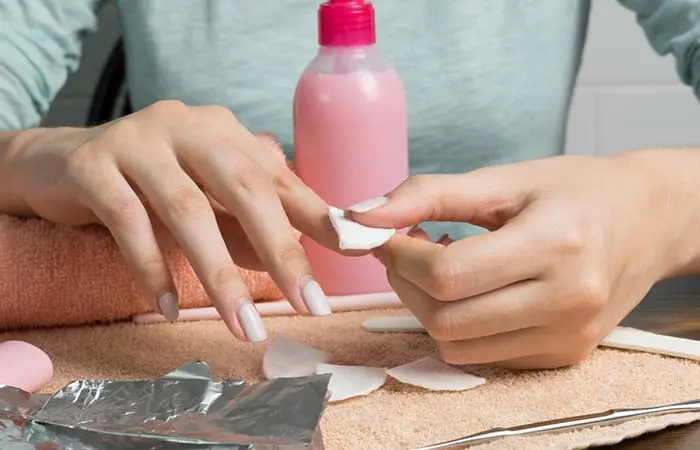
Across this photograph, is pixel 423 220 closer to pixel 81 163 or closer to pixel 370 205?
pixel 370 205

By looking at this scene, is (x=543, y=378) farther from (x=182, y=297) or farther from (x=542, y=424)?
(x=182, y=297)

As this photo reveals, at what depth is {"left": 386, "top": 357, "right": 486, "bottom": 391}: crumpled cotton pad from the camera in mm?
481

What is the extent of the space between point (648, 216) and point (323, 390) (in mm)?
248

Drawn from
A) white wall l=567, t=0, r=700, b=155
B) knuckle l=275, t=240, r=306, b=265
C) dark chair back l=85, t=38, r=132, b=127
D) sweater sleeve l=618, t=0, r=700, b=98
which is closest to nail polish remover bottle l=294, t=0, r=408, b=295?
knuckle l=275, t=240, r=306, b=265

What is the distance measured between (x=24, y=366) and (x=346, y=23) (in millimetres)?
277

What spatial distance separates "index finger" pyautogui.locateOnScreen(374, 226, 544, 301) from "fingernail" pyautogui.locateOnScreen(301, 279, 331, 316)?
47 millimetres

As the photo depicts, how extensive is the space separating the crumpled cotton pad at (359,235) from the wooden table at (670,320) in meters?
0.15

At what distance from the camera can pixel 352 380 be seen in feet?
1.60

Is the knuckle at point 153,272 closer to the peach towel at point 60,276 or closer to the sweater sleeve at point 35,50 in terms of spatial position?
the peach towel at point 60,276

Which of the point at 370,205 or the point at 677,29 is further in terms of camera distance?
the point at 677,29

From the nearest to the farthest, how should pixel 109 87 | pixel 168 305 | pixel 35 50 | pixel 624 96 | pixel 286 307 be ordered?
1. pixel 168 305
2. pixel 286 307
3. pixel 35 50
4. pixel 109 87
5. pixel 624 96

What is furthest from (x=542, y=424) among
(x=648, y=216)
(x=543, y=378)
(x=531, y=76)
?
(x=531, y=76)

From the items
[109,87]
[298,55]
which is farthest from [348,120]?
[109,87]

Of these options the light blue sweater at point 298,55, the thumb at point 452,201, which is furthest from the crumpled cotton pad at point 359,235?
the light blue sweater at point 298,55
